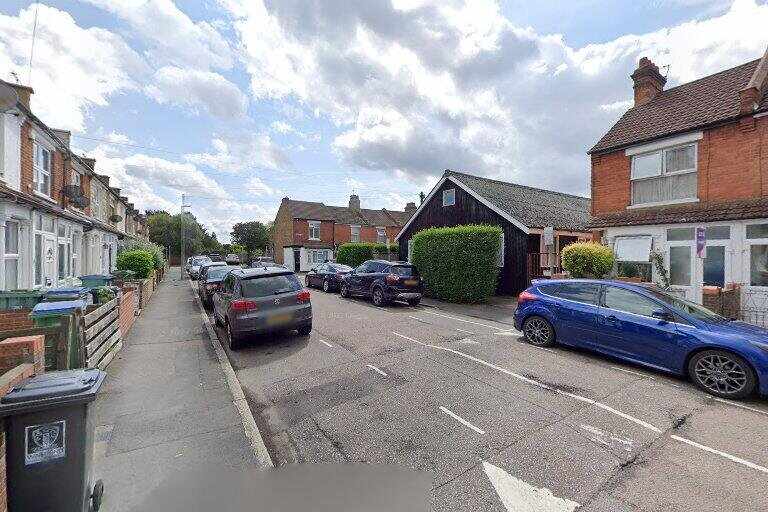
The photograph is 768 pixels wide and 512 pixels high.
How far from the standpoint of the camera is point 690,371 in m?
5.33

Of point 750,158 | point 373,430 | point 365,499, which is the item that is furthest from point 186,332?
point 750,158

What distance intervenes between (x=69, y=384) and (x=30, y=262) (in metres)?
9.67

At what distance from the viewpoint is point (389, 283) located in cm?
1277

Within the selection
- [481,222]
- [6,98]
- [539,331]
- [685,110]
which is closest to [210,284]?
[6,98]

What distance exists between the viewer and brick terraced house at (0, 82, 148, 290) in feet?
28.2

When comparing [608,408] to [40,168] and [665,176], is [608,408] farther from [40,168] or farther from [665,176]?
[40,168]

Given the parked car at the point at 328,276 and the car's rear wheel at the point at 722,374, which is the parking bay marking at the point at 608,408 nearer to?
the car's rear wheel at the point at 722,374

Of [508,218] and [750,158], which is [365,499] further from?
[508,218]

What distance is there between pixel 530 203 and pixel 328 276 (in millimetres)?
11570

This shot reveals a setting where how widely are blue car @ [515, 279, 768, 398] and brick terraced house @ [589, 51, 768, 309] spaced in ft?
10.1

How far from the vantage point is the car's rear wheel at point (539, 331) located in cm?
723

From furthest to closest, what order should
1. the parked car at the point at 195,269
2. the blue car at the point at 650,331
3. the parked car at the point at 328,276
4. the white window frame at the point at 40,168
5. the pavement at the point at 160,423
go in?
A: the parked car at the point at 195,269 < the parked car at the point at 328,276 < the white window frame at the point at 40,168 < the blue car at the point at 650,331 < the pavement at the point at 160,423

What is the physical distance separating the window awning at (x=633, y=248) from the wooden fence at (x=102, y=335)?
14386mm

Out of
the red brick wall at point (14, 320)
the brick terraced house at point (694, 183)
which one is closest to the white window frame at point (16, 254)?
the red brick wall at point (14, 320)
